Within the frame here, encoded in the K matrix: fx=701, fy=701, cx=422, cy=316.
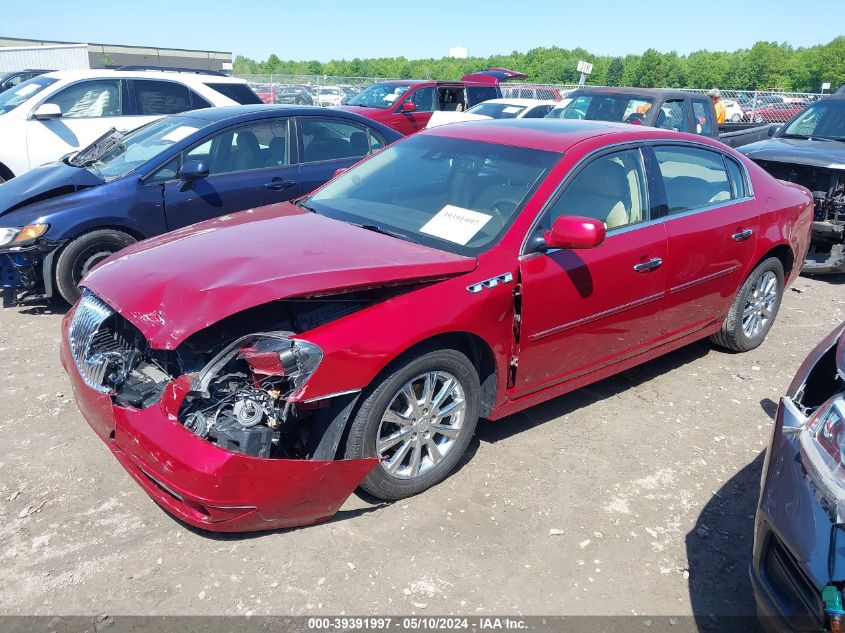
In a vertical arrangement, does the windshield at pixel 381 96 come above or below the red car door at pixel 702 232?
above

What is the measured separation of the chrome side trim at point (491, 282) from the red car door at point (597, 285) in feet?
0.31

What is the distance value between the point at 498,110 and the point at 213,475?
1231 centimetres

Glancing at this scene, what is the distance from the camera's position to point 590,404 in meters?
4.49

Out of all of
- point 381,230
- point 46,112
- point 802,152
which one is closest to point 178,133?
point 46,112

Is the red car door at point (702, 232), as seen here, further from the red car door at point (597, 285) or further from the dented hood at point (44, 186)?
the dented hood at point (44, 186)

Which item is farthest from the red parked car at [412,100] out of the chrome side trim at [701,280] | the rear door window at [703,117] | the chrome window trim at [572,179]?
the chrome window trim at [572,179]

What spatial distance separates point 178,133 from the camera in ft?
20.5

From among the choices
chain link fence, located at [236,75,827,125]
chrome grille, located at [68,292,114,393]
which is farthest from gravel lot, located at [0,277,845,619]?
chain link fence, located at [236,75,827,125]

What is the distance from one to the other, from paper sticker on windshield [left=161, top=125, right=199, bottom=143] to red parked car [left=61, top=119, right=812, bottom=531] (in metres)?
Result: 2.33

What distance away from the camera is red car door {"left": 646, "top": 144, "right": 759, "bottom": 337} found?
14.2 ft

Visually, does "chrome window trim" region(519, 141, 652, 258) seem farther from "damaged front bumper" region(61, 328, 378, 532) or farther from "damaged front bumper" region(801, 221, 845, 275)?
"damaged front bumper" region(801, 221, 845, 275)

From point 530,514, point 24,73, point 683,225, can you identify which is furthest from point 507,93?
point 530,514

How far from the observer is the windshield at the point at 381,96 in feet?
46.2

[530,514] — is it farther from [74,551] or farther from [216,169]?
[216,169]
